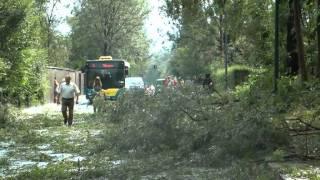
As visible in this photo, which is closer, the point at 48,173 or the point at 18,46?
the point at 48,173

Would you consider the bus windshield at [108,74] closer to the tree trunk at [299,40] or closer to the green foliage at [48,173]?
the tree trunk at [299,40]

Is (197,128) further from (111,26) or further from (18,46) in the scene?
(111,26)

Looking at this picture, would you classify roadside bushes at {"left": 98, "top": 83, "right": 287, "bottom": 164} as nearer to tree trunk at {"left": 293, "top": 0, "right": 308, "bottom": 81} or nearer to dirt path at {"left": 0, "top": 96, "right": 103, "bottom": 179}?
dirt path at {"left": 0, "top": 96, "right": 103, "bottom": 179}

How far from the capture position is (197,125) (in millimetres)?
11898

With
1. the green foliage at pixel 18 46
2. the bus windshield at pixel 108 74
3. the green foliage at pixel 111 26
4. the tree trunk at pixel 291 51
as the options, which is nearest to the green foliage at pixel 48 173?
the green foliage at pixel 18 46

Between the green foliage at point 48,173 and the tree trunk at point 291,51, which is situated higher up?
the tree trunk at point 291,51

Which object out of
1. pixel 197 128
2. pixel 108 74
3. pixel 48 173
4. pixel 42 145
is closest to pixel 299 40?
pixel 42 145

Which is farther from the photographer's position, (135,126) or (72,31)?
(72,31)

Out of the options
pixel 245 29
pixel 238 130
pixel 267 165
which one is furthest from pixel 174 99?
pixel 245 29

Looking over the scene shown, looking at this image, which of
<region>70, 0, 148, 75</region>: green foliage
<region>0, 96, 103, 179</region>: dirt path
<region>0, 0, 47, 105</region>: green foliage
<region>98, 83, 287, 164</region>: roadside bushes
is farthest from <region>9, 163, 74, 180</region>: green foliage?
<region>70, 0, 148, 75</region>: green foliage

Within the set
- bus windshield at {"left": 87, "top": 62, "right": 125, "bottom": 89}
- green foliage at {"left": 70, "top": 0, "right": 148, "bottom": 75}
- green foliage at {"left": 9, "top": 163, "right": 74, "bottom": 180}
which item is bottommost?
green foliage at {"left": 9, "top": 163, "right": 74, "bottom": 180}

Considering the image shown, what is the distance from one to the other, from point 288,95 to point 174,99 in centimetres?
710

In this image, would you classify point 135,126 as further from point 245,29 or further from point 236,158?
point 245,29

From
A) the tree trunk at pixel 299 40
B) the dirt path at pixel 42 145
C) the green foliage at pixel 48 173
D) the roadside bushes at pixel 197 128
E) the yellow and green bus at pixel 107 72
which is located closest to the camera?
the green foliage at pixel 48 173
